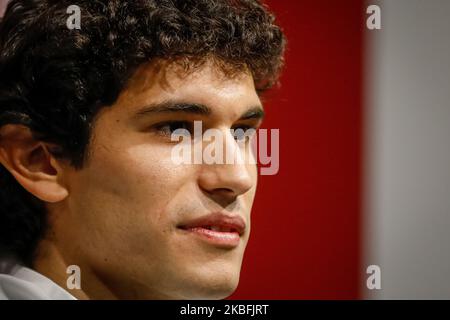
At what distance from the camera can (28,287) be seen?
1150 millimetres

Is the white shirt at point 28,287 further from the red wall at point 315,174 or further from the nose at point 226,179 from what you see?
the red wall at point 315,174

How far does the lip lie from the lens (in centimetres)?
114

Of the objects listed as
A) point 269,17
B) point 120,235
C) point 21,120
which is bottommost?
point 120,235

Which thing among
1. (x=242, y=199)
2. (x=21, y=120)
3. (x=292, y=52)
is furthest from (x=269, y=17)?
(x=21, y=120)

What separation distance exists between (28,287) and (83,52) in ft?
1.41

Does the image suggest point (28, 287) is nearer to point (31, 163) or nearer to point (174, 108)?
point (31, 163)

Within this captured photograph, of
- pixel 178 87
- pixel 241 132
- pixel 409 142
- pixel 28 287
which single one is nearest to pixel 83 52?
pixel 178 87

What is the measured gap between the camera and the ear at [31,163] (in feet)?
3.83

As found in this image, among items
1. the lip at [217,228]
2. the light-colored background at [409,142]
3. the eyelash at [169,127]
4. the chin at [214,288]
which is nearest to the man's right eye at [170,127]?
the eyelash at [169,127]

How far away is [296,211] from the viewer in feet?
4.85

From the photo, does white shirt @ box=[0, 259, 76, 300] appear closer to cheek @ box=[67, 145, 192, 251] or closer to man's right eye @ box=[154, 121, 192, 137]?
cheek @ box=[67, 145, 192, 251]

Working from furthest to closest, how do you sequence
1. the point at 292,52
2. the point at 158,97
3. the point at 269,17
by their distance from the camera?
the point at 292,52 < the point at 269,17 < the point at 158,97

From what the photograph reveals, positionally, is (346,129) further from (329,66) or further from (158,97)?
(158,97)

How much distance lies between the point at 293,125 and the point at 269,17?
271 millimetres
